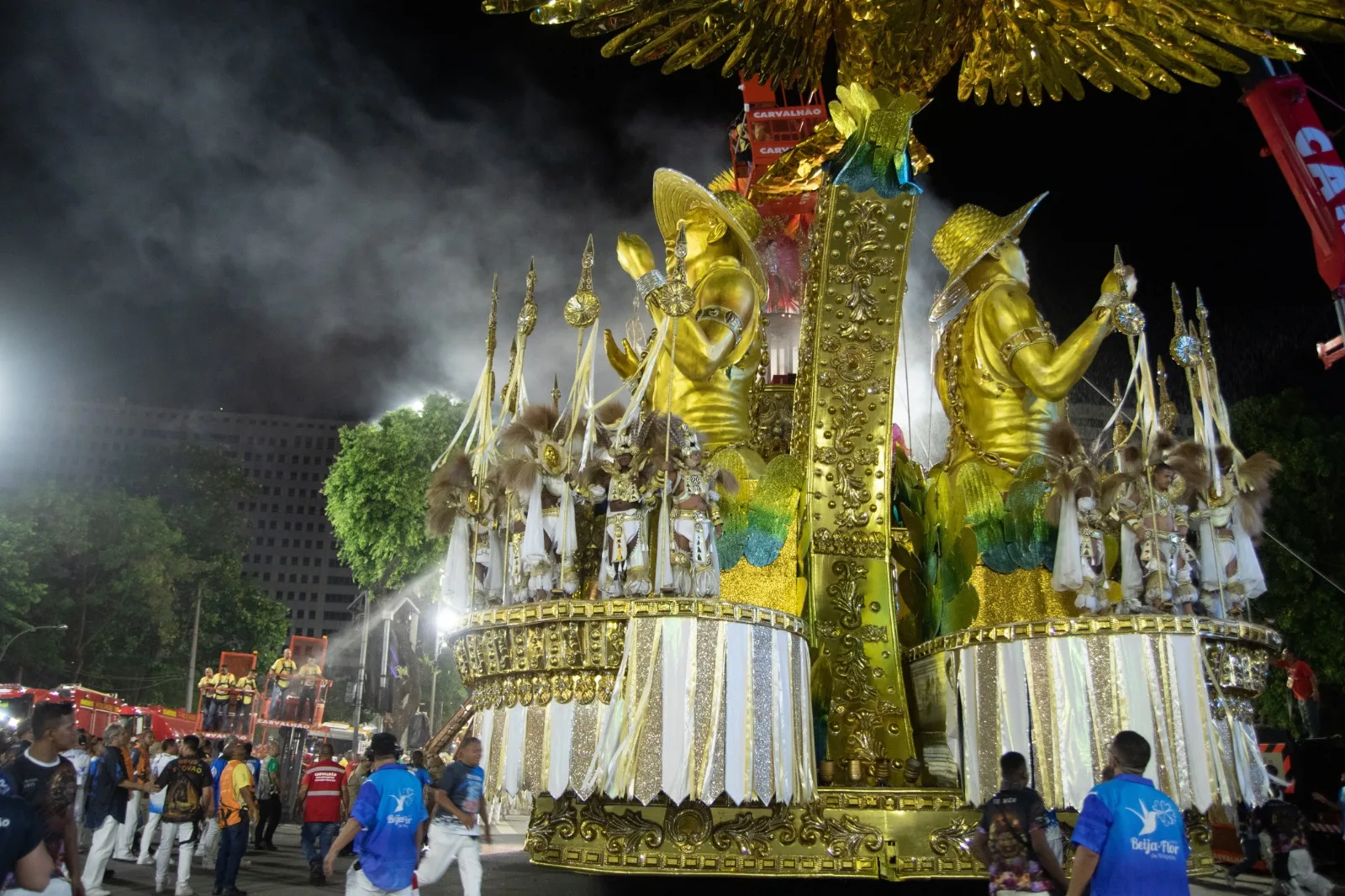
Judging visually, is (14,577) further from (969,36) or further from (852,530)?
(969,36)

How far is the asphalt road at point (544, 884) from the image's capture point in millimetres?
7500

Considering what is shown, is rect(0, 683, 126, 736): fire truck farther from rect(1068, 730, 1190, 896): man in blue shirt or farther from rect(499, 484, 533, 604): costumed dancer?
rect(1068, 730, 1190, 896): man in blue shirt

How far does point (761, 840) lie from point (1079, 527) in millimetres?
3048

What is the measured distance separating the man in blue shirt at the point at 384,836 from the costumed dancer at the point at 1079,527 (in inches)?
175

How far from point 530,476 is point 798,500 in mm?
2195

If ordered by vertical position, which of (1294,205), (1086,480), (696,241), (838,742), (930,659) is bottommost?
(838,742)

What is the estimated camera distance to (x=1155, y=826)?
3.57m

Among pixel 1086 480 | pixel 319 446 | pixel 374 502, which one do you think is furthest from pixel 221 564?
pixel 319 446

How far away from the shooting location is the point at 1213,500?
7000 mm

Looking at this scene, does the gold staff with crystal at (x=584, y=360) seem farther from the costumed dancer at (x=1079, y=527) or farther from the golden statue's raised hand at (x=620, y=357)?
the costumed dancer at (x=1079, y=527)

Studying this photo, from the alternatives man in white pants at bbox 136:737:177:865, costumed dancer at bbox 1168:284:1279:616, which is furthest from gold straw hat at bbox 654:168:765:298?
man in white pants at bbox 136:737:177:865

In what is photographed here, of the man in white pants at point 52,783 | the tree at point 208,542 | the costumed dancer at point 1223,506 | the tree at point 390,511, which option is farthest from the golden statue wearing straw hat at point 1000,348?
→ the tree at point 208,542

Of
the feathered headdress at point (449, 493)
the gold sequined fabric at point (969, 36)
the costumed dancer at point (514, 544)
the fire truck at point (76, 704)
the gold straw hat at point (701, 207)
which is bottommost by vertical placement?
the fire truck at point (76, 704)

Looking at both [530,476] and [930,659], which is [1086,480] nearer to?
[930,659]
